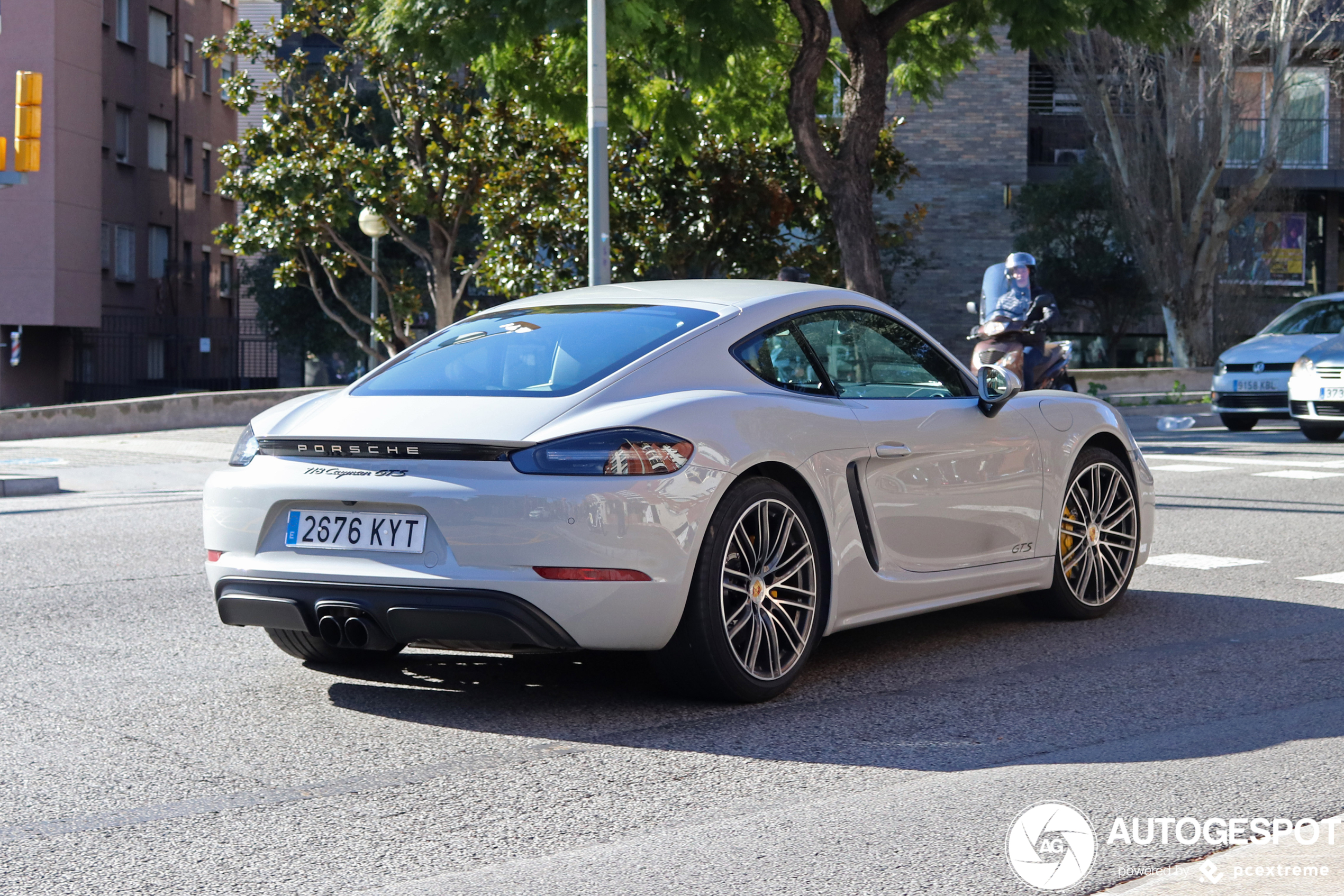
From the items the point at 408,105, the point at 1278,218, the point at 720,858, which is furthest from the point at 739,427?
the point at 1278,218

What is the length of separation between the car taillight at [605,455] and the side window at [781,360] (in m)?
0.71

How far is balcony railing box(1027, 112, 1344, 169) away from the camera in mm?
34812

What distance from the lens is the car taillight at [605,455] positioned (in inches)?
193

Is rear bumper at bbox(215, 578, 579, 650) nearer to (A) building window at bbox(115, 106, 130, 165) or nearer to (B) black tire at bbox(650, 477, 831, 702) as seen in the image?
(B) black tire at bbox(650, 477, 831, 702)

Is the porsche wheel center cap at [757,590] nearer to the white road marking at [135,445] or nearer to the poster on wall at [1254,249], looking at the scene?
the white road marking at [135,445]

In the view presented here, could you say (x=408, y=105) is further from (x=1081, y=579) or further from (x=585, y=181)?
(x=1081, y=579)

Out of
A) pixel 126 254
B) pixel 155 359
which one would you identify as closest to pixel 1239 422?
pixel 155 359

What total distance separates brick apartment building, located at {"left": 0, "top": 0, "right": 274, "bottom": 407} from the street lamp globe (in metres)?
9.30

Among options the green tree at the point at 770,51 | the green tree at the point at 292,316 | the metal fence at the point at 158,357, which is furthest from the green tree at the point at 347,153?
the green tree at the point at 292,316

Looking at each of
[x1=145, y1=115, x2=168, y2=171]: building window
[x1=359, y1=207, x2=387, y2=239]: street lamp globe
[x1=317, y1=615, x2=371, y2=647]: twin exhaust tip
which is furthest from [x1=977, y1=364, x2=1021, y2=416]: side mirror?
[x1=145, y1=115, x2=168, y2=171]: building window

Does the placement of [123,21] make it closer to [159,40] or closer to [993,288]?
[159,40]

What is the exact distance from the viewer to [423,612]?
4.91 m

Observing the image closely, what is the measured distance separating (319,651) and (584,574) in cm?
155

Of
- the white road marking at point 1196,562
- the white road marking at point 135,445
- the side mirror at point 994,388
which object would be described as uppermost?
the side mirror at point 994,388
